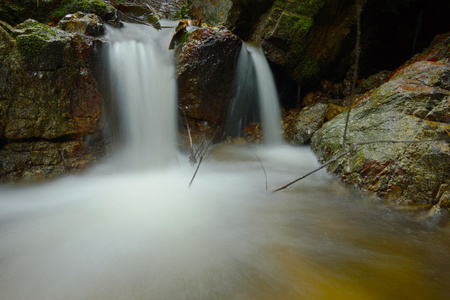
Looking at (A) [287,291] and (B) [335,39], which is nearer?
(A) [287,291]

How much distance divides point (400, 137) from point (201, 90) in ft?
13.3

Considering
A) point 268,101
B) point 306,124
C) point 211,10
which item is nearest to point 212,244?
point 306,124

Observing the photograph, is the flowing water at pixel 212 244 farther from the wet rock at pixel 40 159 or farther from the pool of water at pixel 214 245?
the wet rock at pixel 40 159

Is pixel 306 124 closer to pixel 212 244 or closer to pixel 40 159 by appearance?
pixel 212 244

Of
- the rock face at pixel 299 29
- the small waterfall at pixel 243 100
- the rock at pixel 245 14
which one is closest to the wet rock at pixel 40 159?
the small waterfall at pixel 243 100

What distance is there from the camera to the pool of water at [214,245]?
60.3 inches

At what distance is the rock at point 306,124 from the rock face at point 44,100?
5115 millimetres

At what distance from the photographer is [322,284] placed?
4.97 feet

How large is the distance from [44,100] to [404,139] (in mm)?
5942

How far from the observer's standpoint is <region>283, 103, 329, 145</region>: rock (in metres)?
5.65

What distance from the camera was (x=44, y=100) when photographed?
361 cm

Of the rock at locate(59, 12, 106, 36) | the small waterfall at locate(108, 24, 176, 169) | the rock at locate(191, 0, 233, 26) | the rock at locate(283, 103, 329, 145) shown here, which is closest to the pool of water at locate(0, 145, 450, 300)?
the small waterfall at locate(108, 24, 176, 169)

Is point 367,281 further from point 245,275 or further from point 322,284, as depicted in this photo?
point 245,275

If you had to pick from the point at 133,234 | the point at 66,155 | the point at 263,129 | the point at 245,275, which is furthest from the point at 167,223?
the point at 263,129
